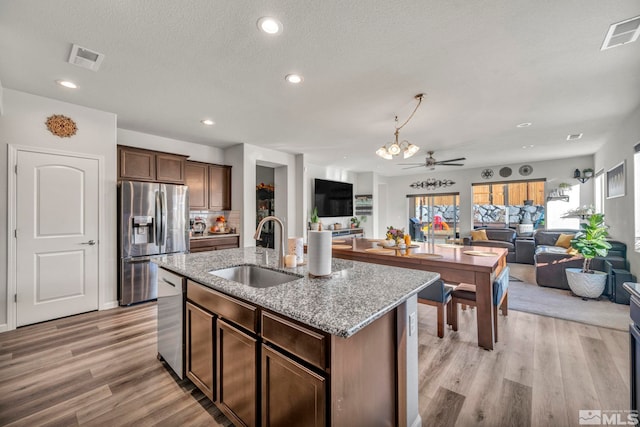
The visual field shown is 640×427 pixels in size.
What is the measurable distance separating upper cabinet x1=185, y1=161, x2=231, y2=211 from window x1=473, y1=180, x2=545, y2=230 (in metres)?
6.95

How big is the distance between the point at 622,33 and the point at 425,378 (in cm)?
284

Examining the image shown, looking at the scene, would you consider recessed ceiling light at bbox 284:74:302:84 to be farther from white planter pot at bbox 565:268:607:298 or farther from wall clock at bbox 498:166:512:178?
wall clock at bbox 498:166:512:178

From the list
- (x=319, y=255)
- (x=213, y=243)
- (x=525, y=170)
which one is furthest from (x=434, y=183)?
(x=319, y=255)

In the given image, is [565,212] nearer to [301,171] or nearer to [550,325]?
[550,325]

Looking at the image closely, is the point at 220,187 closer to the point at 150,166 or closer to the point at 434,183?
the point at 150,166

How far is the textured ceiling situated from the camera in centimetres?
172

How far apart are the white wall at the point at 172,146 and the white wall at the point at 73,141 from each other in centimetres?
68

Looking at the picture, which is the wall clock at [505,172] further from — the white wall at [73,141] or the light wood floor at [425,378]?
the white wall at [73,141]

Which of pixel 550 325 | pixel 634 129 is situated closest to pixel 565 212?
pixel 634 129

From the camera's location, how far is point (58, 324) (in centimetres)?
296

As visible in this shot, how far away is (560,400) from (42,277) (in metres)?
4.88

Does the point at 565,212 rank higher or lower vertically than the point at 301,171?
lower

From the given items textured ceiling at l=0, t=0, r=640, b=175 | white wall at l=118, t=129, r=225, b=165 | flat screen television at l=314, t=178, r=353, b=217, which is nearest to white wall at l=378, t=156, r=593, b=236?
flat screen television at l=314, t=178, r=353, b=217

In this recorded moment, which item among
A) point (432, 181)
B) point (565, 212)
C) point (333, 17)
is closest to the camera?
point (333, 17)
